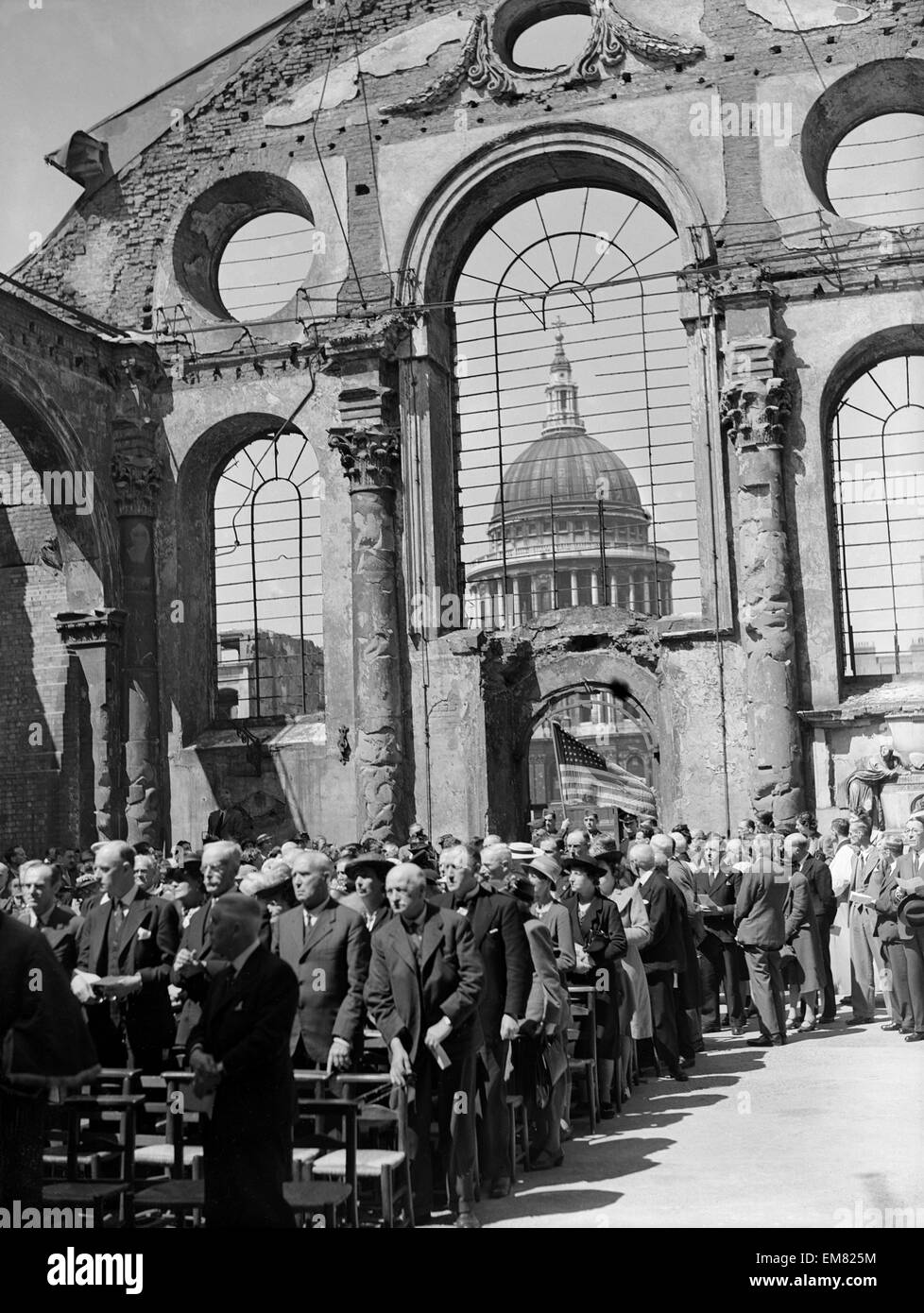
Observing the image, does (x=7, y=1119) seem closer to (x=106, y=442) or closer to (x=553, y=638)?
(x=553, y=638)

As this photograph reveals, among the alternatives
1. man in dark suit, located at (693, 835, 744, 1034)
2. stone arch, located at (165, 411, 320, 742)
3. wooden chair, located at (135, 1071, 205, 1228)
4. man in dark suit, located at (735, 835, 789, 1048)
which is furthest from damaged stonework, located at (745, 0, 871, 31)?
wooden chair, located at (135, 1071, 205, 1228)

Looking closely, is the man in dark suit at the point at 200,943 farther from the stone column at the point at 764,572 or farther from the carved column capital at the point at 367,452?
the carved column capital at the point at 367,452

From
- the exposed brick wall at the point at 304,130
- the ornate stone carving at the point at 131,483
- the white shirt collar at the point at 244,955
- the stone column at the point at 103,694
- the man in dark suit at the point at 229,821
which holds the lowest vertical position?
the white shirt collar at the point at 244,955

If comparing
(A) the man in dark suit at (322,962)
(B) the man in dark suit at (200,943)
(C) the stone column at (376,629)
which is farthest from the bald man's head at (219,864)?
(C) the stone column at (376,629)

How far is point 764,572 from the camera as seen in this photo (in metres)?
22.5

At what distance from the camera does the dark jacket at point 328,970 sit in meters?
8.73

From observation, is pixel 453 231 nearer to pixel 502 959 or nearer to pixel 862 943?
pixel 862 943

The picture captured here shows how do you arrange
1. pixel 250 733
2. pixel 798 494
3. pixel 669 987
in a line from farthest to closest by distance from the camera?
1. pixel 250 733
2. pixel 798 494
3. pixel 669 987

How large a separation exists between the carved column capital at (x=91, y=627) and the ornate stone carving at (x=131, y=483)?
63.9 inches

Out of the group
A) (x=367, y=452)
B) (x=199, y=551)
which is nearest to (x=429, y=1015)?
(x=367, y=452)

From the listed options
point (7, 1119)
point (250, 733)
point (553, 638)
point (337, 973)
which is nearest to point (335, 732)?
point (250, 733)
